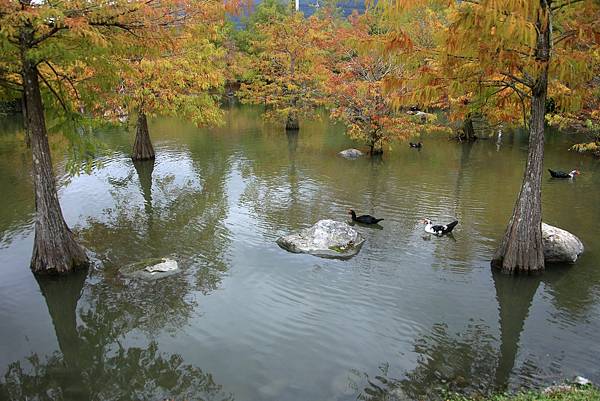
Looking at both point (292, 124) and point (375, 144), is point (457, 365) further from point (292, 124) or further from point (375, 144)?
point (292, 124)

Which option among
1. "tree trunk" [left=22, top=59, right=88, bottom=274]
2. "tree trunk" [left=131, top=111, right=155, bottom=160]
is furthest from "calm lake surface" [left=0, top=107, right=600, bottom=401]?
"tree trunk" [left=131, top=111, right=155, bottom=160]

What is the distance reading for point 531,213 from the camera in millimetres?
10781

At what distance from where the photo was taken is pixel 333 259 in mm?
12125

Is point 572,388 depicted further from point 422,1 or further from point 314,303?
point 422,1

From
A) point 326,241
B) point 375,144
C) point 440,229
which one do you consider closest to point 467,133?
point 375,144

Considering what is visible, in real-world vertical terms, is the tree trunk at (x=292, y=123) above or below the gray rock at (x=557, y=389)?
above

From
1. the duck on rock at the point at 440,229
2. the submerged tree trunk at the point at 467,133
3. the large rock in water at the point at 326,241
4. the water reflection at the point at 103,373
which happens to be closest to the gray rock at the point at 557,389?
the water reflection at the point at 103,373

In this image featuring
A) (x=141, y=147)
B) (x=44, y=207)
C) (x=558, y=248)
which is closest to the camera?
(x=44, y=207)

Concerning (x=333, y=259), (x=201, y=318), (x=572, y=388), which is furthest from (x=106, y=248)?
(x=572, y=388)

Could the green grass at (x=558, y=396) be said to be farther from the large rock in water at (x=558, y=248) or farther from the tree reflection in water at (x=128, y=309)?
the large rock in water at (x=558, y=248)

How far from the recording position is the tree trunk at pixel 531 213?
416 inches

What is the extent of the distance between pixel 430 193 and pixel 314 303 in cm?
999

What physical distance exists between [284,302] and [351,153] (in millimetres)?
16491

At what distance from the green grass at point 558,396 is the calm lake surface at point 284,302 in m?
0.61
